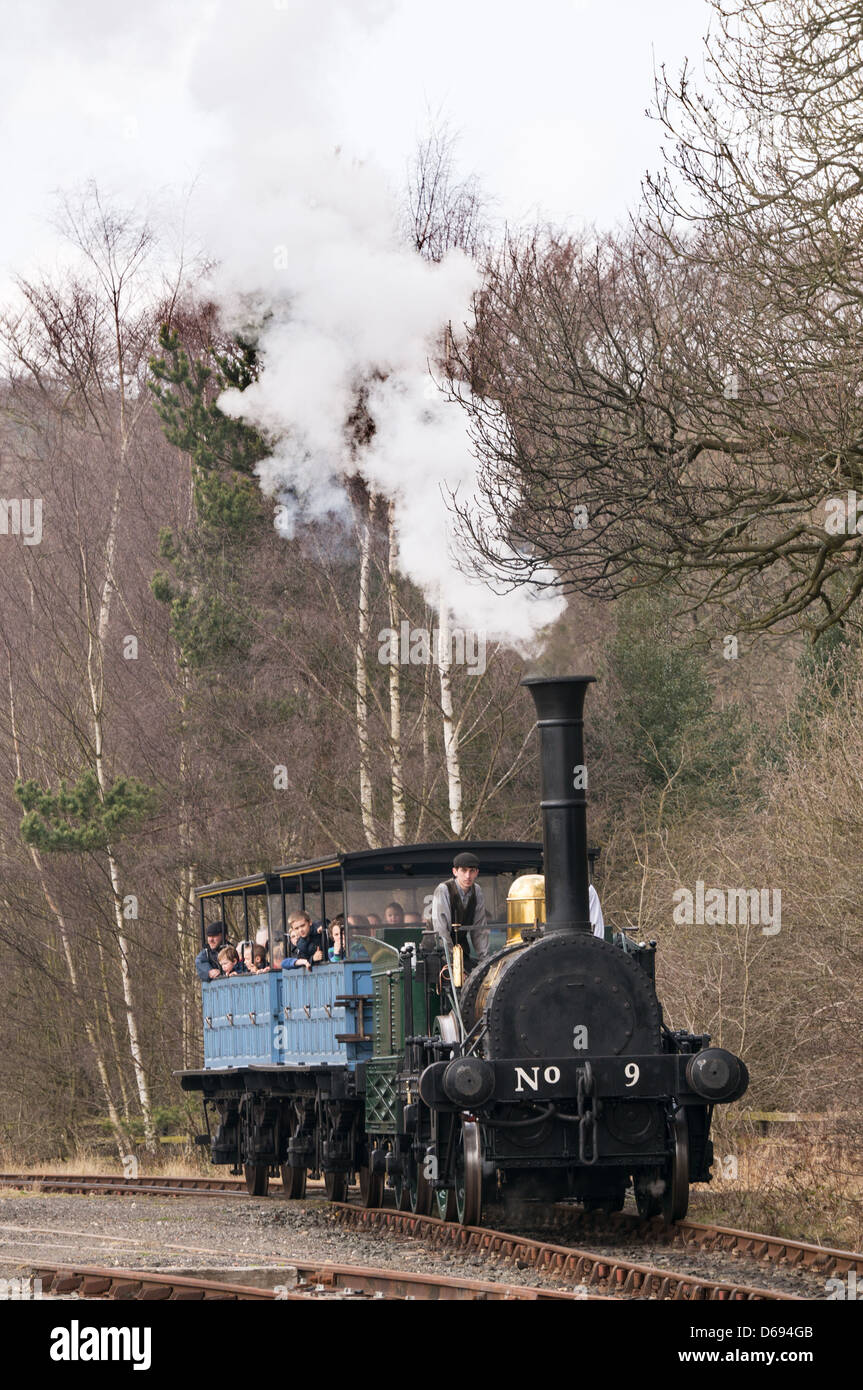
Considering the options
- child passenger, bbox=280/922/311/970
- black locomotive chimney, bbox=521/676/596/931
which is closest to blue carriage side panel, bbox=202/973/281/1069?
child passenger, bbox=280/922/311/970

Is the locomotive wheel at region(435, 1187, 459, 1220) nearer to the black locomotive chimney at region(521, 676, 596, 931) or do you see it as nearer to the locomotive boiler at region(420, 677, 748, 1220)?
the locomotive boiler at region(420, 677, 748, 1220)

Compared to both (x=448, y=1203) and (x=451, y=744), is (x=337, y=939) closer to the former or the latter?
(x=448, y=1203)

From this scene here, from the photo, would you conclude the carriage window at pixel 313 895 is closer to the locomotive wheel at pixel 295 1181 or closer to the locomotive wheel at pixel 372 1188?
the locomotive wheel at pixel 372 1188

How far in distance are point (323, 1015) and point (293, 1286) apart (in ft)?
17.3

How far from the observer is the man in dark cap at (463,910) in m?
12.1

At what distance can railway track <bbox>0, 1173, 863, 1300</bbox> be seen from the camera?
29.3 feet

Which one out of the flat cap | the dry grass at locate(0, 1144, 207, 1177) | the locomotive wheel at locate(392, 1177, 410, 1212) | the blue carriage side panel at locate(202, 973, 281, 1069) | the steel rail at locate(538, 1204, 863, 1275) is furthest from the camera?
the dry grass at locate(0, 1144, 207, 1177)

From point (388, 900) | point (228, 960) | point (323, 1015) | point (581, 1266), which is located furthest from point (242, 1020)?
point (581, 1266)

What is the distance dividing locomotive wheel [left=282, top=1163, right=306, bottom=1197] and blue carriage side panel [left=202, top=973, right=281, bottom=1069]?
1.07 meters

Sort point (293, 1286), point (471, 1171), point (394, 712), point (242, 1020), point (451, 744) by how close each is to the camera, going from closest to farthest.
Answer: point (293, 1286) → point (471, 1171) → point (242, 1020) → point (451, 744) → point (394, 712)

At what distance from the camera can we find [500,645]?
78.3ft

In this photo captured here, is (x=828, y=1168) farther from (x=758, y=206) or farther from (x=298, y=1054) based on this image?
(x=758, y=206)
